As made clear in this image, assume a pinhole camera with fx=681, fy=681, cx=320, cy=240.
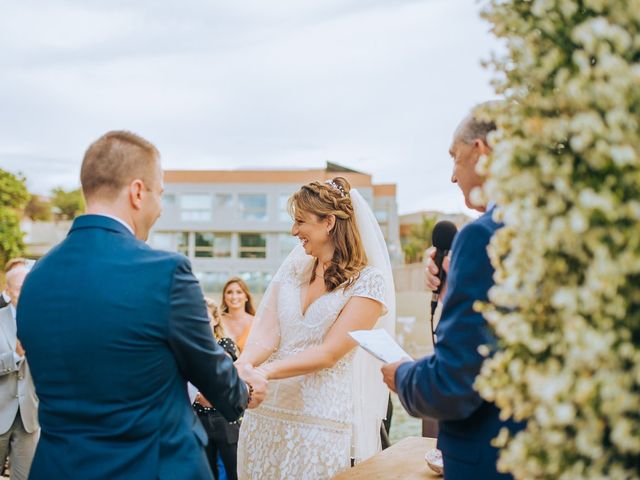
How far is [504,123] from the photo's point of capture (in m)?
1.29

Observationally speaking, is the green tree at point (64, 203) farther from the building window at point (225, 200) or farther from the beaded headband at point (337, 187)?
the beaded headband at point (337, 187)

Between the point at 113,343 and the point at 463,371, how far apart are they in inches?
36.4

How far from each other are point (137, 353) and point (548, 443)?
1116 mm

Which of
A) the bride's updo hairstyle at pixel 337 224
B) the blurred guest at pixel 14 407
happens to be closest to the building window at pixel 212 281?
the blurred guest at pixel 14 407

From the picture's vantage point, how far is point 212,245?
163 ft

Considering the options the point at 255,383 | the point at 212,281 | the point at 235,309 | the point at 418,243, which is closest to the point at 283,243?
the point at 212,281

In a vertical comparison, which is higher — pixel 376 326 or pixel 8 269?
pixel 8 269

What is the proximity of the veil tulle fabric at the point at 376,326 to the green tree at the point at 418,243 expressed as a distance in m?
45.6

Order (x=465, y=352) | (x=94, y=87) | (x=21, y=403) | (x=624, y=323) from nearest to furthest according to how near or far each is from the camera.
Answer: (x=624, y=323), (x=465, y=352), (x=21, y=403), (x=94, y=87)

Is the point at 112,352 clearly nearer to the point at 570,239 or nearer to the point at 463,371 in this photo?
the point at 463,371

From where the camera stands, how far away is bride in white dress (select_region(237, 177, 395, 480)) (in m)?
3.17

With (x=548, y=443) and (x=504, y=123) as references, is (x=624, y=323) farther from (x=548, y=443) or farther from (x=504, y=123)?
(x=504, y=123)

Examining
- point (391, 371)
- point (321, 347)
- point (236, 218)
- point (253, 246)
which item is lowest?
point (253, 246)

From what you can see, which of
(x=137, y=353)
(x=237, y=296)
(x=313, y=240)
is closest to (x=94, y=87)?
(x=237, y=296)
